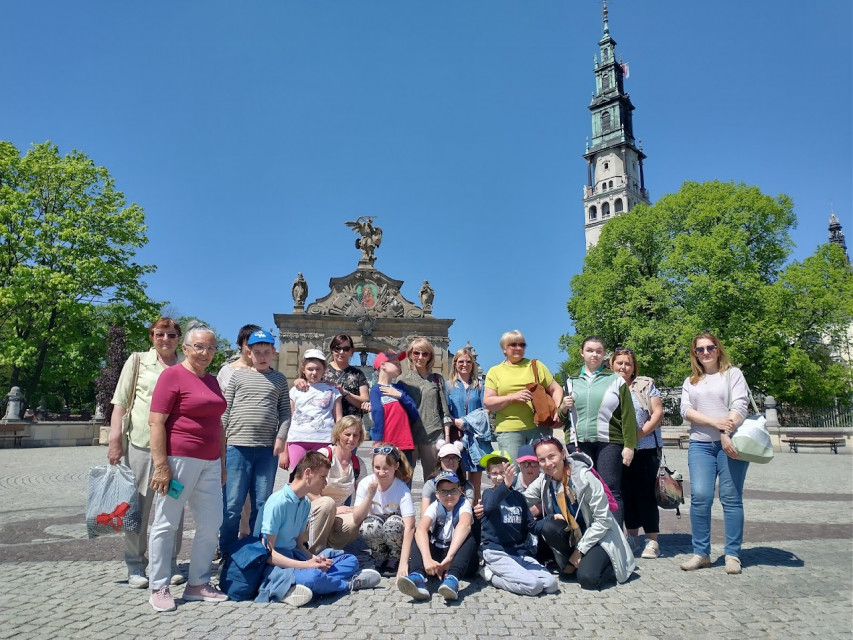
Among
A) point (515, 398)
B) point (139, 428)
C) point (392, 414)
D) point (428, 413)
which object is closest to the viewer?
point (139, 428)

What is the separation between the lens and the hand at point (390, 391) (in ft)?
18.4

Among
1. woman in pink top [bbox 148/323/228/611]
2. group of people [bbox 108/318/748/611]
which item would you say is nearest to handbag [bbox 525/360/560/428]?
group of people [bbox 108/318/748/611]

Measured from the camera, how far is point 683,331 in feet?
83.7

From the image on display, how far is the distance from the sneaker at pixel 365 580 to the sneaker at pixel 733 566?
305 cm

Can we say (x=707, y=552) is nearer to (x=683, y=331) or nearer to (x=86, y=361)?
(x=683, y=331)

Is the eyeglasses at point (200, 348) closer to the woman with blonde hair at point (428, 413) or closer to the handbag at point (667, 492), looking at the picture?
the woman with blonde hair at point (428, 413)

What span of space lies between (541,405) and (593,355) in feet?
2.44

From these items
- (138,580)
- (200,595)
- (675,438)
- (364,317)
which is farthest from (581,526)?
(364,317)

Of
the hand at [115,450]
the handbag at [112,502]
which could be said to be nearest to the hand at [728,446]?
the handbag at [112,502]

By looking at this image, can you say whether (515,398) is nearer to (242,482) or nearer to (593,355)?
(593,355)

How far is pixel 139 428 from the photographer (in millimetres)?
4770

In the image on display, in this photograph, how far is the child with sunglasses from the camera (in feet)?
16.4

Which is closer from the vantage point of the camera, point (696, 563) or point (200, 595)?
point (200, 595)

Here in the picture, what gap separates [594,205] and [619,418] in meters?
71.6
